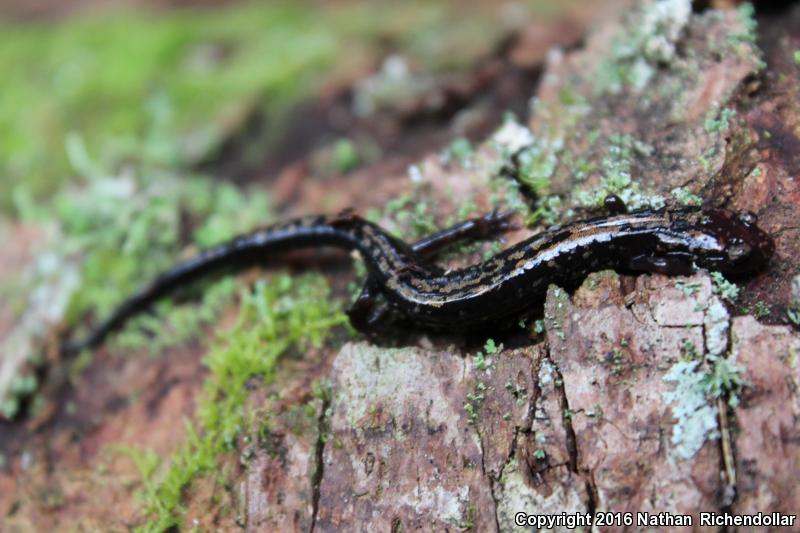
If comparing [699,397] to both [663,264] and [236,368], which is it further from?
[236,368]

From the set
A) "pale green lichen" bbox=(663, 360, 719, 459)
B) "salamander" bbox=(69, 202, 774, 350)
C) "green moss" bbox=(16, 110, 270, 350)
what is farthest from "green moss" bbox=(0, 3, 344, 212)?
"pale green lichen" bbox=(663, 360, 719, 459)

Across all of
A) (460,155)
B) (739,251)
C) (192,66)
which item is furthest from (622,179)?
(192,66)

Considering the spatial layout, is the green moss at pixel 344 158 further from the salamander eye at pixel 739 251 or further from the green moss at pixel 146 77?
the salamander eye at pixel 739 251

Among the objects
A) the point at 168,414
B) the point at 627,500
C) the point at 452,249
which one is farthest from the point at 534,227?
the point at 168,414

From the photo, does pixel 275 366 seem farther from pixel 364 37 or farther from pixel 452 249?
pixel 364 37

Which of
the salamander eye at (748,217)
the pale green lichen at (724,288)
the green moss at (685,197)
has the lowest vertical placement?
the pale green lichen at (724,288)

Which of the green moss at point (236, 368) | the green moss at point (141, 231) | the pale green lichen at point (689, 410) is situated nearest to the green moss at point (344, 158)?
the green moss at point (141, 231)

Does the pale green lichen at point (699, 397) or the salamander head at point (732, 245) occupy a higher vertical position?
the salamander head at point (732, 245)
